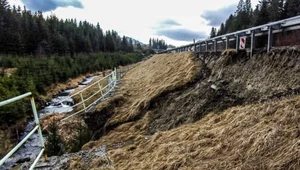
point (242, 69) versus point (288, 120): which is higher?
point (242, 69)

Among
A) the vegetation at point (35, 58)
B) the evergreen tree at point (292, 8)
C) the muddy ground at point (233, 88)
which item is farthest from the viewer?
the evergreen tree at point (292, 8)

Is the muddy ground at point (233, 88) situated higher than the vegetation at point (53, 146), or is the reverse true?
the muddy ground at point (233, 88)

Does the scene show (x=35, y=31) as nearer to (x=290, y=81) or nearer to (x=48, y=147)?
(x=48, y=147)

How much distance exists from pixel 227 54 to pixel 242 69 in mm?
1385

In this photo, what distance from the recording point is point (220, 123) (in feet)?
13.2

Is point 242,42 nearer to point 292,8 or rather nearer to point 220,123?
point 220,123

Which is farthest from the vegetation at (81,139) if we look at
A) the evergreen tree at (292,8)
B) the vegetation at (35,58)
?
the evergreen tree at (292,8)

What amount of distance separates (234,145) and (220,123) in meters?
0.93

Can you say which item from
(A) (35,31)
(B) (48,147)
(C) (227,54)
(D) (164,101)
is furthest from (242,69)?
(A) (35,31)

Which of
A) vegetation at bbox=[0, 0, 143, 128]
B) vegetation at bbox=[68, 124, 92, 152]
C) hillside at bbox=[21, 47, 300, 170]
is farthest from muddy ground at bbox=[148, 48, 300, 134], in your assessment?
vegetation at bbox=[0, 0, 143, 128]

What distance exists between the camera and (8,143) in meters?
12.0

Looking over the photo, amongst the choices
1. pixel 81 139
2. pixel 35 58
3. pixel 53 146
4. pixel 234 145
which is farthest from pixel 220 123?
pixel 35 58

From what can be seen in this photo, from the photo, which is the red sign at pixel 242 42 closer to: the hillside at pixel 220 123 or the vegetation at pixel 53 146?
the hillside at pixel 220 123

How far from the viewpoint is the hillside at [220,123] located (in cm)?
284
